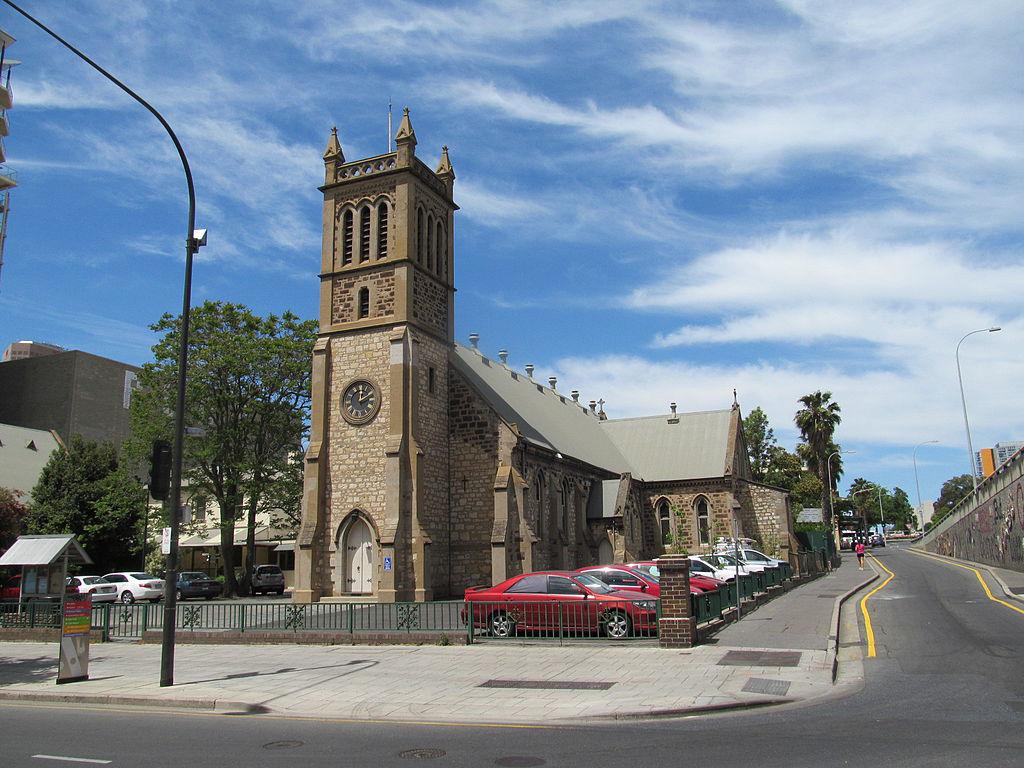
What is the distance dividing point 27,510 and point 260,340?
62.0 ft

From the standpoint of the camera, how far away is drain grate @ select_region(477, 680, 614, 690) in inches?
505

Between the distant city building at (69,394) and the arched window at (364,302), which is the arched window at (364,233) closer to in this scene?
the arched window at (364,302)

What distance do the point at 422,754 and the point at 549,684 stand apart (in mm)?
4804

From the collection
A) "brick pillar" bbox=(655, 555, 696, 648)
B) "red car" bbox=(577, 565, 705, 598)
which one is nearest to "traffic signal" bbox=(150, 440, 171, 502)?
"brick pillar" bbox=(655, 555, 696, 648)

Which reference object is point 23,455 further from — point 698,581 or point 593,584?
point 593,584

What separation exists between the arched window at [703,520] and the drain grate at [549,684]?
35221 millimetres

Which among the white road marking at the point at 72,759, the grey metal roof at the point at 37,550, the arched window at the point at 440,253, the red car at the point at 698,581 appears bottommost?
the white road marking at the point at 72,759

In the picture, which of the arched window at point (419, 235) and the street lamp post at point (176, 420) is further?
the arched window at point (419, 235)

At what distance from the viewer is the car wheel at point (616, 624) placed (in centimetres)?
1778

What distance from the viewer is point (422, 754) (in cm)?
876

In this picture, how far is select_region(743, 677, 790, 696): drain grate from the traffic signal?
10688mm

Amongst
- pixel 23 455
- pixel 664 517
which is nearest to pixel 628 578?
pixel 664 517

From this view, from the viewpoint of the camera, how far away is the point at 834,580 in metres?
38.0

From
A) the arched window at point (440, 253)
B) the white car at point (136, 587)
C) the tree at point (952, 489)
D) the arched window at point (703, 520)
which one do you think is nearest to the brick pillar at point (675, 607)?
the arched window at point (440, 253)
